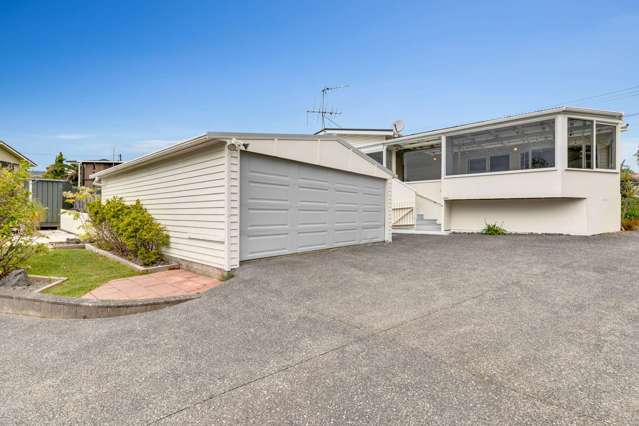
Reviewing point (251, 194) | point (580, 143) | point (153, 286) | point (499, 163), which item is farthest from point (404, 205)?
point (153, 286)

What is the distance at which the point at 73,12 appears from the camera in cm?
1136

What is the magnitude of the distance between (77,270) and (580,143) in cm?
1399

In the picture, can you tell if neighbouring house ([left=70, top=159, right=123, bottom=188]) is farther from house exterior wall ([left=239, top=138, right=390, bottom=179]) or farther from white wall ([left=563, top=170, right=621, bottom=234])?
white wall ([left=563, top=170, right=621, bottom=234])

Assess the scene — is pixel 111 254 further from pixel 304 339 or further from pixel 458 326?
pixel 458 326

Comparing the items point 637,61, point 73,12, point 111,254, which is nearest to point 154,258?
point 111,254

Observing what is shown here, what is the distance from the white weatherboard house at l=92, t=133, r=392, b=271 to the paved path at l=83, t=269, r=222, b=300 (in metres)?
0.44

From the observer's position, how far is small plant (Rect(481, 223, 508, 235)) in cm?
1080

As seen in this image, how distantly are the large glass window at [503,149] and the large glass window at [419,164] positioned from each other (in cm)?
95

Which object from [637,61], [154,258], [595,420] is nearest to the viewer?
[595,420]

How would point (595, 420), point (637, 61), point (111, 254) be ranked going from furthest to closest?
point (637, 61) < point (111, 254) < point (595, 420)

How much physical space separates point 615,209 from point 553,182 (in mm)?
2957

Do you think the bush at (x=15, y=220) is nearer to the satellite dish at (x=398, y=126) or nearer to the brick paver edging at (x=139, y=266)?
the brick paver edging at (x=139, y=266)

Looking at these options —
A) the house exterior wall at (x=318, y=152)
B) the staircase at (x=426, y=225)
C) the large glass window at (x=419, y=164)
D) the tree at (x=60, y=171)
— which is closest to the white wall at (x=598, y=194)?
the staircase at (x=426, y=225)

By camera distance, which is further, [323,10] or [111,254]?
[323,10]
